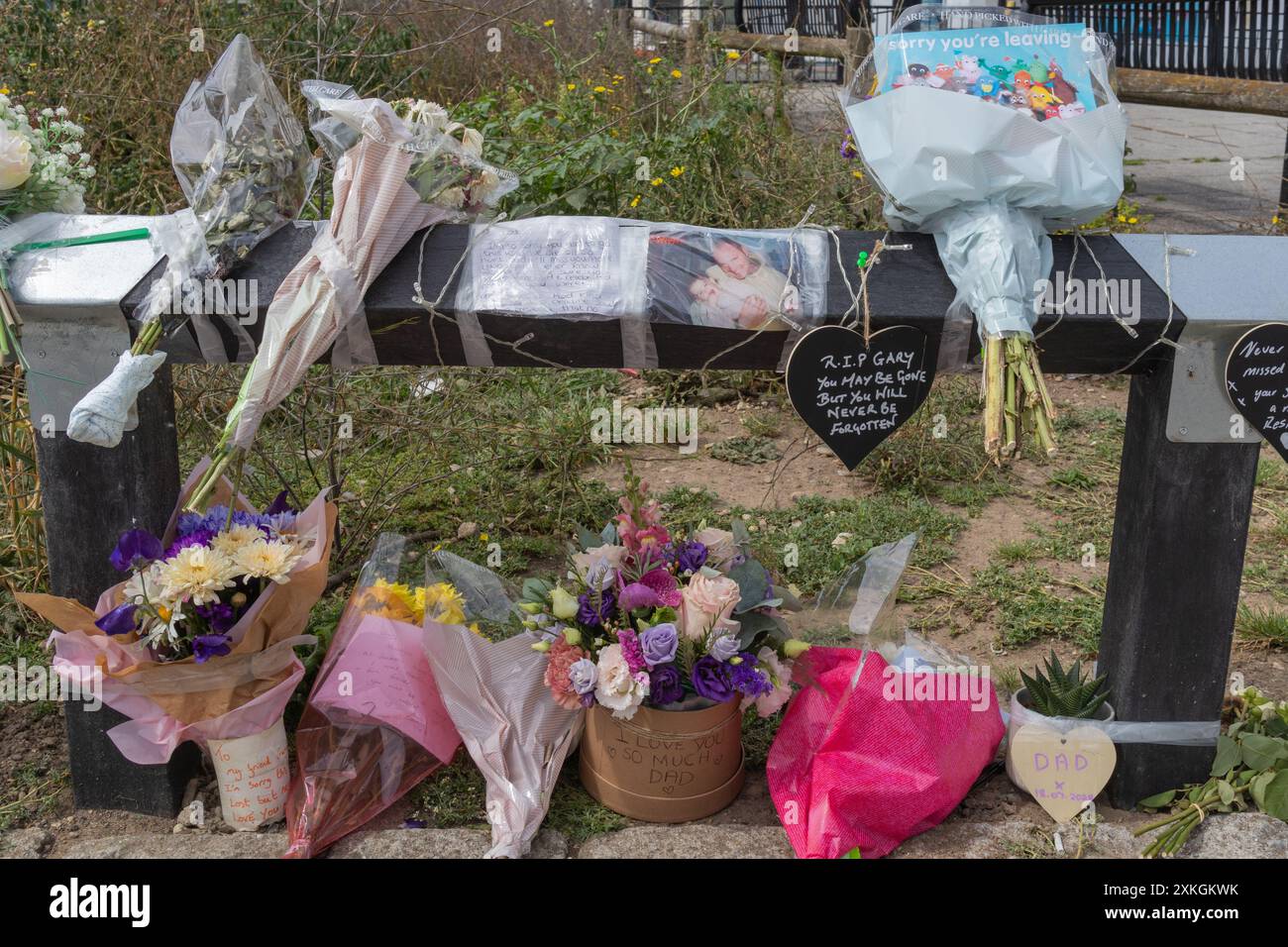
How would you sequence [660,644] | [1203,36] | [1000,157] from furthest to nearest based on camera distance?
[1203,36] → [660,644] → [1000,157]

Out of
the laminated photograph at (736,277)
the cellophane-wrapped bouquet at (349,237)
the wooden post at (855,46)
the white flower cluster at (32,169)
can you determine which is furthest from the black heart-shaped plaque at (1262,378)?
the wooden post at (855,46)

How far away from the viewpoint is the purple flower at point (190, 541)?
2338 millimetres

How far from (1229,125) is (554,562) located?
26.0ft

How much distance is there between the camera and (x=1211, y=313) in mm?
2221

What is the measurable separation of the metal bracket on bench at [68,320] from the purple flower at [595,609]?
3.10ft

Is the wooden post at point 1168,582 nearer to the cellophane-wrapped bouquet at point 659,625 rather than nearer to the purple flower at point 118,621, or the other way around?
the cellophane-wrapped bouquet at point 659,625

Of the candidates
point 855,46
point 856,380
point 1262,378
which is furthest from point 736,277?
point 855,46

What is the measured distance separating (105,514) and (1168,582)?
2105mm

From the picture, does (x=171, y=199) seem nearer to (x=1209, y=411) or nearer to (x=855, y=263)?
(x=855, y=263)

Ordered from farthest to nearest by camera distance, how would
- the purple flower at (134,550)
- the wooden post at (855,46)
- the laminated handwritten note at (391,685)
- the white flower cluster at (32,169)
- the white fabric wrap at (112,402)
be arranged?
the wooden post at (855,46), the laminated handwritten note at (391,685), the white flower cluster at (32,169), the purple flower at (134,550), the white fabric wrap at (112,402)

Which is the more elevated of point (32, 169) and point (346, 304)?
point (32, 169)

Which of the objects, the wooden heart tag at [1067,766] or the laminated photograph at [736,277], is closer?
the laminated photograph at [736,277]

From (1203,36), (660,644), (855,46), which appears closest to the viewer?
(660,644)

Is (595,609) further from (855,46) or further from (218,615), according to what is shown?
(855,46)
